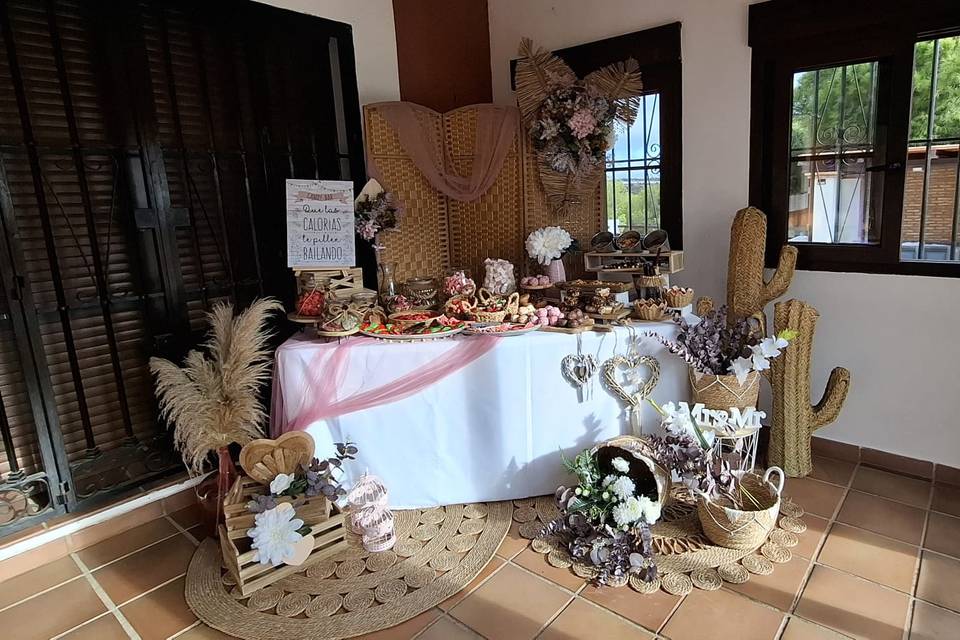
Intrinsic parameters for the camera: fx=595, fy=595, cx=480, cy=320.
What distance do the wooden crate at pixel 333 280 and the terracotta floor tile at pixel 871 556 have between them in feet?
7.22

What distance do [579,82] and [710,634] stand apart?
8.02 ft

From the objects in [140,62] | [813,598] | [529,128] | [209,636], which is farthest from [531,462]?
[140,62]

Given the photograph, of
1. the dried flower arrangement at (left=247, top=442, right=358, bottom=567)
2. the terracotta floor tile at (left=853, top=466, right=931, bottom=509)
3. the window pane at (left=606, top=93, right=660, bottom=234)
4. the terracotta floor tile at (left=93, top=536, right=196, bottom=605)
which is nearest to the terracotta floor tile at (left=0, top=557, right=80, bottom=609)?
the terracotta floor tile at (left=93, top=536, right=196, bottom=605)

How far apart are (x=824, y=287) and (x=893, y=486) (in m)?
0.92

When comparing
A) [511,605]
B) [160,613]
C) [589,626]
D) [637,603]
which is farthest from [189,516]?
[637,603]

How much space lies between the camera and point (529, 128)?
9.99 feet

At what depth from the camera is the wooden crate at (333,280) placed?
2.76 metres

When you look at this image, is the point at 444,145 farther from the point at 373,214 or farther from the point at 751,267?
the point at 751,267

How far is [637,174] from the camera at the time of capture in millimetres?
3207

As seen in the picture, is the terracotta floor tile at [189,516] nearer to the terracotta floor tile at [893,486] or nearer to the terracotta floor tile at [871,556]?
the terracotta floor tile at [871,556]

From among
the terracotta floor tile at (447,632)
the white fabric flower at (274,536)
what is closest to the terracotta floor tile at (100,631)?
the white fabric flower at (274,536)

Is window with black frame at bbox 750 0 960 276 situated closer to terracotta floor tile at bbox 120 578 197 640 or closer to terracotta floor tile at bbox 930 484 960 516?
terracotta floor tile at bbox 930 484 960 516

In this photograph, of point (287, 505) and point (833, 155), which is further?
point (833, 155)

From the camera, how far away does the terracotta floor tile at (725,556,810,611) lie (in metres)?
1.94
